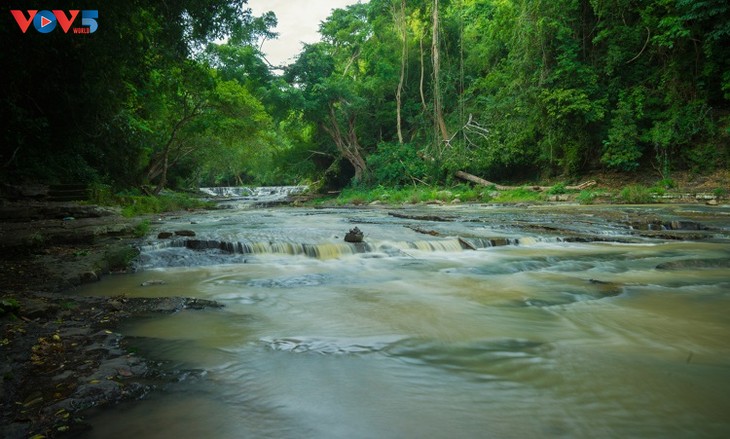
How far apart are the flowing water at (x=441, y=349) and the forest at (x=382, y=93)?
3351 mm

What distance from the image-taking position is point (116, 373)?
2.13 metres

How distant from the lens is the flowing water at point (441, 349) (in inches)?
71.0

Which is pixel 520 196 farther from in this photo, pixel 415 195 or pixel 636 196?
pixel 415 195

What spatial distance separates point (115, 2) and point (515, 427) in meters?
6.67

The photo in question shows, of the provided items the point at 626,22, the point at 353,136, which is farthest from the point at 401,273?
the point at 353,136

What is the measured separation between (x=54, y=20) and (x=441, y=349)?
232 inches

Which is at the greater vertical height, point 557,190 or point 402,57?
point 402,57

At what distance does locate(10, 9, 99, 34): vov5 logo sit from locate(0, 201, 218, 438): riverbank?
8.65ft

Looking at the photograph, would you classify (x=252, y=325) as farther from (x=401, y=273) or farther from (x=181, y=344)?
(x=401, y=273)

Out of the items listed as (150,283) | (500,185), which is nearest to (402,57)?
(500,185)

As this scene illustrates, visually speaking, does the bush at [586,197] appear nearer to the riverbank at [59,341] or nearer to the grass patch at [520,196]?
the grass patch at [520,196]

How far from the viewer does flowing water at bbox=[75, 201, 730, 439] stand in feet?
5.91

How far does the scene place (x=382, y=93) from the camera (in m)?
27.5

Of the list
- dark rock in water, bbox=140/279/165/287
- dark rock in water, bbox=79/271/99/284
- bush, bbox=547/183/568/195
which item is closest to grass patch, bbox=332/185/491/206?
bush, bbox=547/183/568/195
